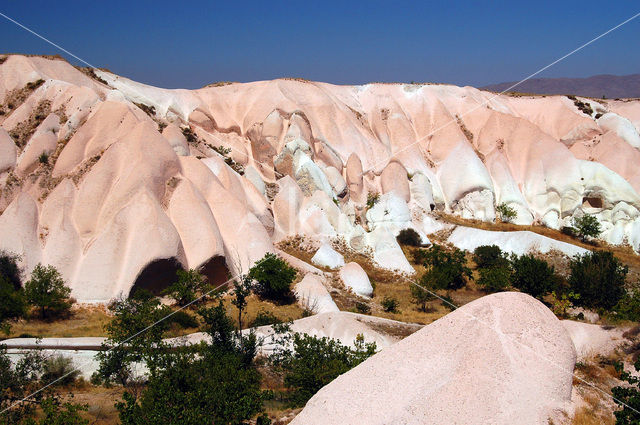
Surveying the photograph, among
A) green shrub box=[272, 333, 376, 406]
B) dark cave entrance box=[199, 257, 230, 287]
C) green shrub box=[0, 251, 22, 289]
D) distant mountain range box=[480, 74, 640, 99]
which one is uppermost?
distant mountain range box=[480, 74, 640, 99]

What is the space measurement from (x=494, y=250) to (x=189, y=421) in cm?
A: 2801

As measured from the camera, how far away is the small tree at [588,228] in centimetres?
4206

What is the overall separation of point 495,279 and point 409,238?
28.1 feet

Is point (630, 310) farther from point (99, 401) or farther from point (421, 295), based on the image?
point (99, 401)

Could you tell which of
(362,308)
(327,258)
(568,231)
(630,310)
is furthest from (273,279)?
(568,231)

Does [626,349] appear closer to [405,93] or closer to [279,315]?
[279,315]

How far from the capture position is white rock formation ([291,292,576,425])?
1070cm

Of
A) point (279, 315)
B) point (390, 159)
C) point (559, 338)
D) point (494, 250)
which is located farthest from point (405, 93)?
point (559, 338)

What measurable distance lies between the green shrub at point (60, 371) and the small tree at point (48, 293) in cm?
561

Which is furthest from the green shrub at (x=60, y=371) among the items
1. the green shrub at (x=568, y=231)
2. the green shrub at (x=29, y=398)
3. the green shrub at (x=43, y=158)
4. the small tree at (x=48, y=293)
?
the green shrub at (x=568, y=231)

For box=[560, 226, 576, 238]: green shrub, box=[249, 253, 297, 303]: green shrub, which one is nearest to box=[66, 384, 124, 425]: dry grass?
box=[249, 253, 297, 303]: green shrub

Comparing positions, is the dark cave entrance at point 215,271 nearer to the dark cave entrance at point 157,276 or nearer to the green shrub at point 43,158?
the dark cave entrance at point 157,276

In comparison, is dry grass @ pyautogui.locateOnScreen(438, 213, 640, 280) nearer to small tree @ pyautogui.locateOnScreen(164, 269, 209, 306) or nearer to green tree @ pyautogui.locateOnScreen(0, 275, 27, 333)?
small tree @ pyautogui.locateOnScreen(164, 269, 209, 306)

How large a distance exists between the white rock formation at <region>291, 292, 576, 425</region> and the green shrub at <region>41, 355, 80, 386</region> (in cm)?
954
